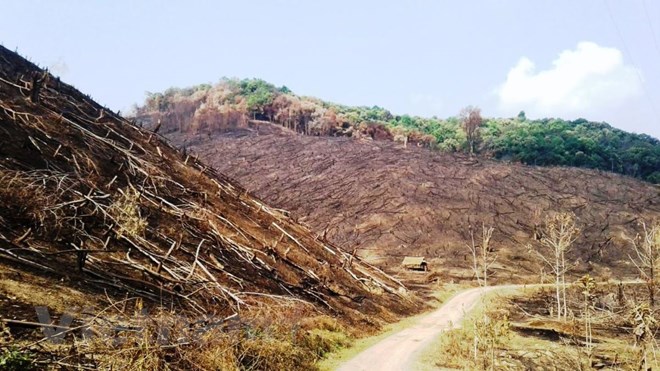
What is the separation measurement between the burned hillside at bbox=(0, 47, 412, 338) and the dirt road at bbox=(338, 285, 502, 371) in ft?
5.65

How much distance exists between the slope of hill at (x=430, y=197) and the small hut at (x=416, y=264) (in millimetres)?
1739

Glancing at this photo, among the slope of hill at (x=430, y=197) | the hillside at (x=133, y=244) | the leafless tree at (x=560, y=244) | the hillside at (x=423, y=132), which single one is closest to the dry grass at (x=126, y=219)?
the hillside at (x=133, y=244)

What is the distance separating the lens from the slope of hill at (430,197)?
4444 centimetres

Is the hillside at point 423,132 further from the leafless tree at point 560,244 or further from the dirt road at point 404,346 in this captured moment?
the dirt road at point 404,346

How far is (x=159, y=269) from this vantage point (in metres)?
12.2

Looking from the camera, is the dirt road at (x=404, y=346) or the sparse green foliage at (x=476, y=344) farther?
the dirt road at (x=404, y=346)

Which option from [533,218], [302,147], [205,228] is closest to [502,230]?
[533,218]

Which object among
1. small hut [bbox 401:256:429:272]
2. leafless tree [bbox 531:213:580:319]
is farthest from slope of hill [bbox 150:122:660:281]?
leafless tree [bbox 531:213:580:319]

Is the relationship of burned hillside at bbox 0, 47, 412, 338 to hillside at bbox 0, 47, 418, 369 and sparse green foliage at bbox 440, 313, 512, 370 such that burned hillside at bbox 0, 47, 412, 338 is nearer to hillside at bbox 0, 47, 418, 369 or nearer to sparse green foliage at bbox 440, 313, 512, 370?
hillside at bbox 0, 47, 418, 369

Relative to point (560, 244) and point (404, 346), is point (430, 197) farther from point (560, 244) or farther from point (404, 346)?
point (404, 346)

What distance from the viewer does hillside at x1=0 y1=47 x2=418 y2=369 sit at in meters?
8.88

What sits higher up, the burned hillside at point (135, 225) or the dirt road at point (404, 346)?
the burned hillside at point (135, 225)

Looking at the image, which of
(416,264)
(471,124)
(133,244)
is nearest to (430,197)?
(416,264)

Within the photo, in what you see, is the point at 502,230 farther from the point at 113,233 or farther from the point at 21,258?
the point at 21,258
